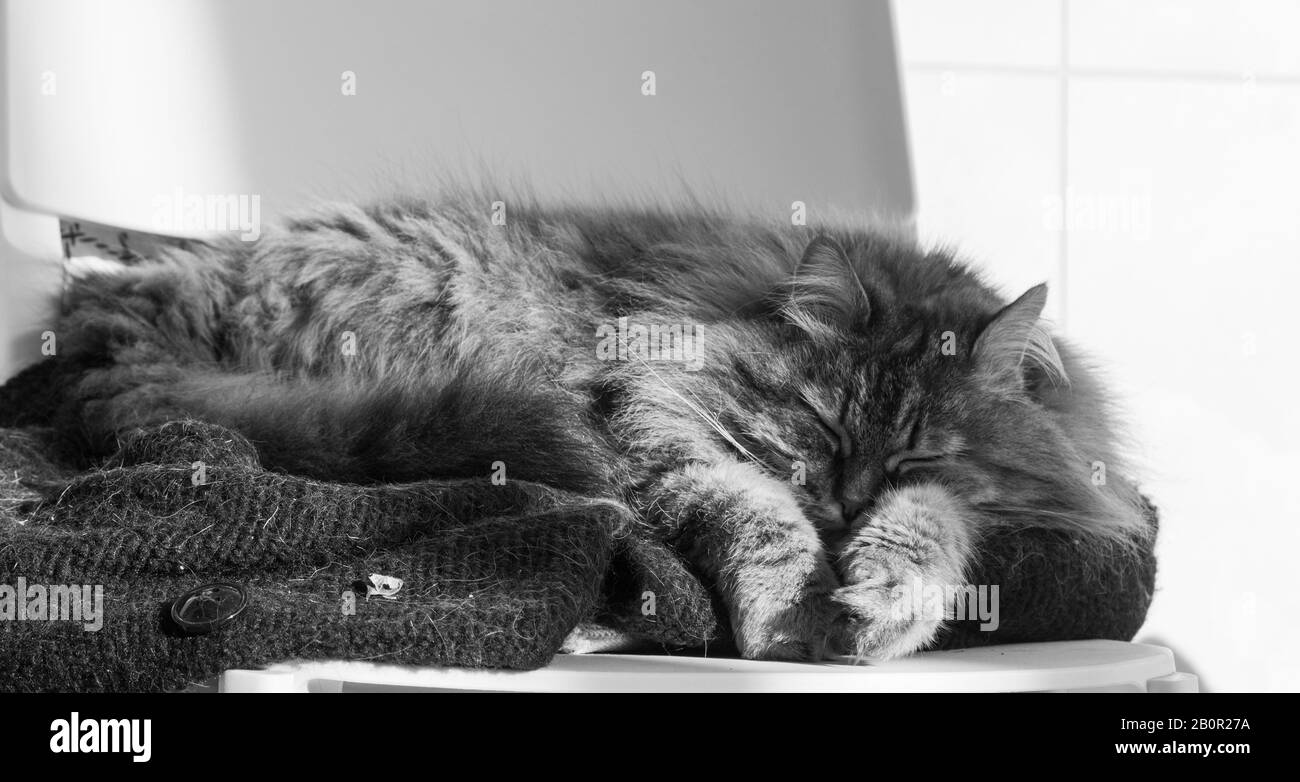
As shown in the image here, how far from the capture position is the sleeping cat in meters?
1.48

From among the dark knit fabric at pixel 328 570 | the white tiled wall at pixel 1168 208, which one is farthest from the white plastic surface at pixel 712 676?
the white tiled wall at pixel 1168 208

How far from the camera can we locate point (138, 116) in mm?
2072

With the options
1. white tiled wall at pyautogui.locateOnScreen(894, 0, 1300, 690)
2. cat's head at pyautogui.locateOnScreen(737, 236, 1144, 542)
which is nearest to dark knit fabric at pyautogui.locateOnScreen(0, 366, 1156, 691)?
cat's head at pyautogui.locateOnScreen(737, 236, 1144, 542)

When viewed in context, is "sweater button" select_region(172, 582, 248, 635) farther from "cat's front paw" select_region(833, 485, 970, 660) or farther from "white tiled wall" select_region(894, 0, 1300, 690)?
"white tiled wall" select_region(894, 0, 1300, 690)

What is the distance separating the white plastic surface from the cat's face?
331 mm

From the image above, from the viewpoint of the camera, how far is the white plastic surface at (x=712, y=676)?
1126mm

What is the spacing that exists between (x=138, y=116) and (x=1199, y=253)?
264 cm

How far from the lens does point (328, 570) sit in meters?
1.25

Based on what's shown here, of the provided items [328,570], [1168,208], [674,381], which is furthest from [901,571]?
[1168,208]

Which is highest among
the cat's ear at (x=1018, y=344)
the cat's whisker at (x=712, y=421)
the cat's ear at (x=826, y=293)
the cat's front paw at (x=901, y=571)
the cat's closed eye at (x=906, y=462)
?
the cat's ear at (x=826, y=293)

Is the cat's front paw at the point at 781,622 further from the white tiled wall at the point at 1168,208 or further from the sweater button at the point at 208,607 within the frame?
the white tiled wall at the point at 1168,208

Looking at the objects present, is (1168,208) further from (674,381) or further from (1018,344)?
(674,381)
